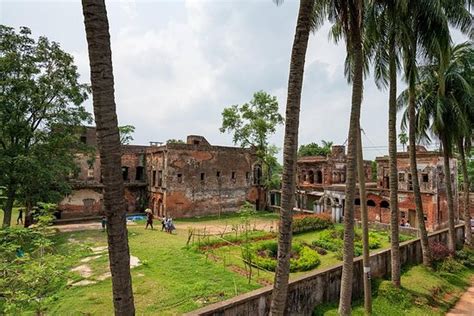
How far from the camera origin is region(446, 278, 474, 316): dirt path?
29.4ft

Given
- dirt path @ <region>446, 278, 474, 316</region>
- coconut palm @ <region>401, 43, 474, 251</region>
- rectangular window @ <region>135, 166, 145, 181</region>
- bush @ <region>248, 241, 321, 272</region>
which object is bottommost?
dirt path @ <region>446, 278, 474, 316</region>

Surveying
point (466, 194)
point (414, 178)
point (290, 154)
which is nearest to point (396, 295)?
point (414, 178)

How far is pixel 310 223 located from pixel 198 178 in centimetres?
1003

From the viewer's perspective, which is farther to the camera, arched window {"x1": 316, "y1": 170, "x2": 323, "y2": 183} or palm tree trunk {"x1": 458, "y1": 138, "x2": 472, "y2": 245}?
arched window {"x1": 316, "y1": 170, "x2": 323, "y2": 183}

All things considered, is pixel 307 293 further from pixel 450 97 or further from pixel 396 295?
pixel 450 97

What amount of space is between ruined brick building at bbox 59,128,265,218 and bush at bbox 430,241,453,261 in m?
16.6

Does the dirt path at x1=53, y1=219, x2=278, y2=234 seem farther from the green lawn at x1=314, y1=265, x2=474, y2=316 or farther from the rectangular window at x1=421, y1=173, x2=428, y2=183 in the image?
the rectangular window at x1=421, y1=173, x2=428, y2=183

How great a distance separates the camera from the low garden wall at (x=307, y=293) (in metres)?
6.31

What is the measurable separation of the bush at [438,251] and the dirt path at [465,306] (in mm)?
2069

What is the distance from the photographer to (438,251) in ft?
42.1

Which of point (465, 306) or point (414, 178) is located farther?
point (414, 178)

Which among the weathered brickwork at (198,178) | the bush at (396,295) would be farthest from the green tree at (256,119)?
the bush at (396,295)

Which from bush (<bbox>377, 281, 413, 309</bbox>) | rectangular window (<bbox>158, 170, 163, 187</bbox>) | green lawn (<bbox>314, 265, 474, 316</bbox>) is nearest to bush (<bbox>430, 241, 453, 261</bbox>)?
green lawn (<bbox>314, 265, 474, 316</bbox>)

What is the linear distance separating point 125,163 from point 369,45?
2352cm
